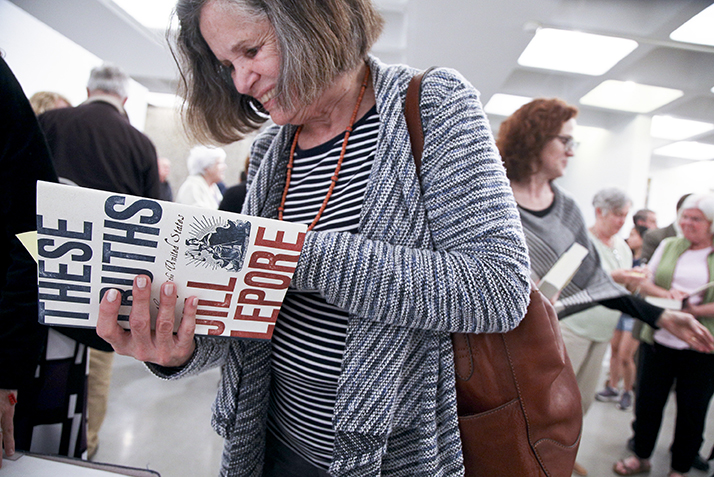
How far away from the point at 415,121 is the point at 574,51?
4643mm

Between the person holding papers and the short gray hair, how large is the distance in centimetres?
189

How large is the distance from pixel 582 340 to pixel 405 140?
1970mm

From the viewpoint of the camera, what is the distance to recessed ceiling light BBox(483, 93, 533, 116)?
18.7 feet

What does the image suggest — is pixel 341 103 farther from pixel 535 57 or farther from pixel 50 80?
pixel 535 57

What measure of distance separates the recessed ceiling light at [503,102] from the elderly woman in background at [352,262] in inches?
210

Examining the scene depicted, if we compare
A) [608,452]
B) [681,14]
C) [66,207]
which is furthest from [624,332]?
[66,207]

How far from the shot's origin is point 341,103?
2.77ft

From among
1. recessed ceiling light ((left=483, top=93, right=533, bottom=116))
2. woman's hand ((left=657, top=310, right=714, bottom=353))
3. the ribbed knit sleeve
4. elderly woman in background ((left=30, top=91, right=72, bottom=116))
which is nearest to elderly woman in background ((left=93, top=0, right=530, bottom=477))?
the ribbed knit sleeve

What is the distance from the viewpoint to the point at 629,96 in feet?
15.8

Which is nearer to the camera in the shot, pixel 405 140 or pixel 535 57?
pixel 405 140

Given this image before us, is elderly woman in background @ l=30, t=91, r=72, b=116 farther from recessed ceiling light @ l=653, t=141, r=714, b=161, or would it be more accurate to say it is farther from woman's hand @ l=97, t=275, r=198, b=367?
recessed ceiling light @ l=653, t=141, r=714, b=161

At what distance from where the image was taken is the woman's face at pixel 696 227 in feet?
8.07

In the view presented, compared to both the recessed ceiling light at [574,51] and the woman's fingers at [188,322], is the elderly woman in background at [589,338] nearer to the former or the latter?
the woman's fingers at [188,322]

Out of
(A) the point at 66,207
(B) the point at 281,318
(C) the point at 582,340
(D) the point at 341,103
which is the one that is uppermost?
(D) the point at 341,103
